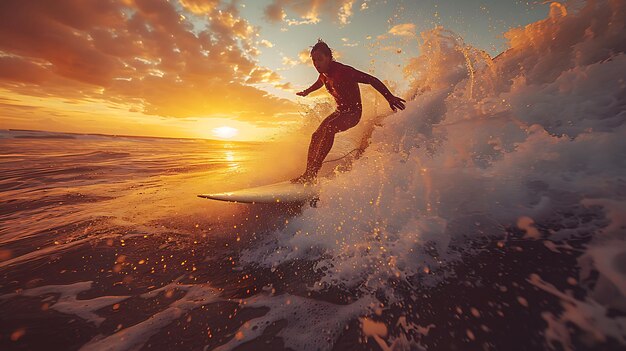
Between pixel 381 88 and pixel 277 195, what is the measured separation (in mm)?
2308

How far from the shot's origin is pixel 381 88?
4.07 m

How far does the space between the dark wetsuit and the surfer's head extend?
9cm

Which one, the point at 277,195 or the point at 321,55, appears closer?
the point at 277,195

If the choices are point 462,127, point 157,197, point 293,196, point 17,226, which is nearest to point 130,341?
point 293,196

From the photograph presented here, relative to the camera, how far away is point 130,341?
5.28 feet

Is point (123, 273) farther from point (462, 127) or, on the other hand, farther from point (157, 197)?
point (462, 127)

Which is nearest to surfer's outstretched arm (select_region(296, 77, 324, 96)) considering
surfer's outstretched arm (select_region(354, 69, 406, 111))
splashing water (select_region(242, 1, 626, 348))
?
surfer's outstretched arm (select_region(354, 69, 406, 111))

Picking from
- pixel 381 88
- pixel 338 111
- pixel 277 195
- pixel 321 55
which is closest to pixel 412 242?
pixel 277 195

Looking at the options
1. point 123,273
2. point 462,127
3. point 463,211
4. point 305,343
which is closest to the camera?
point 305,343

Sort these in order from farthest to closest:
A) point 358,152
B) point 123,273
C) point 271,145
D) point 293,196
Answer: point 271,145 < point 358,152 < point 293,196 < point 123,273

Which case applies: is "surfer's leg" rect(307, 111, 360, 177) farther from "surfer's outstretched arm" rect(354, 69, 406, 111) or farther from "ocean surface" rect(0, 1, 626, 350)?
"surfer's outstretched arm" rect(354, 69, 406, 111)

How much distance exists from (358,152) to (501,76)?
269 centimetres

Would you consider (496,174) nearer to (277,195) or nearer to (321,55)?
(277,195)

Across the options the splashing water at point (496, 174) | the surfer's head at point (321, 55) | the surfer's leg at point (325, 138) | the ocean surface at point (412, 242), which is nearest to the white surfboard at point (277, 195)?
the ocean surface at point (412, 242)
